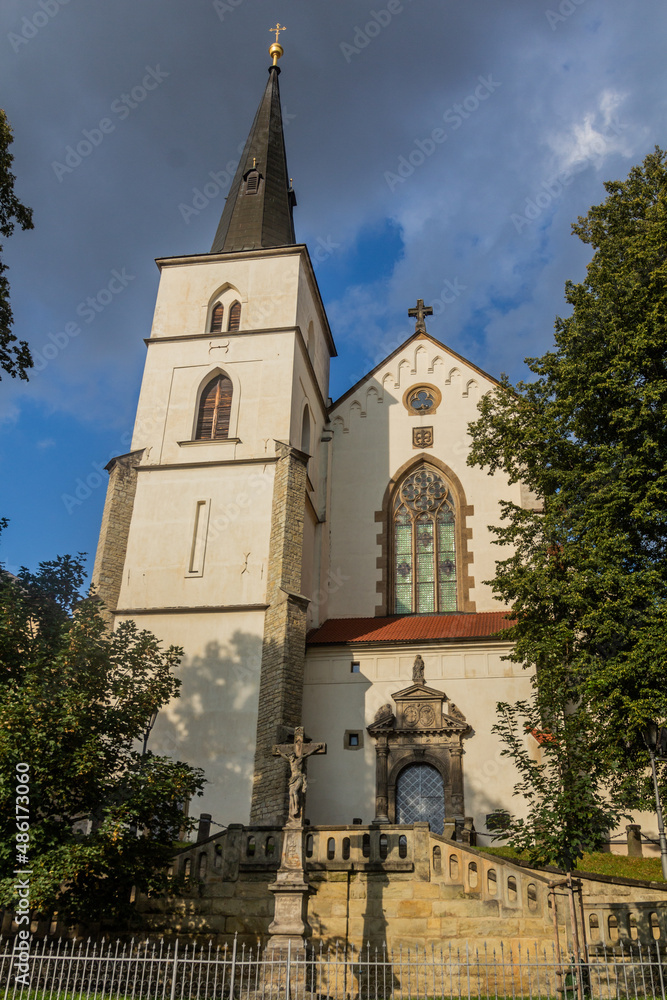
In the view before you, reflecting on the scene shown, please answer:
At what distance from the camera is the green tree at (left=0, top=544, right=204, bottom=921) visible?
39.2 feet

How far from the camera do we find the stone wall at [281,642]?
18.2 metres

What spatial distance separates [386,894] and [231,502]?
36.9 feet

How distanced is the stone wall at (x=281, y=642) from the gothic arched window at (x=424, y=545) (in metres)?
4.20

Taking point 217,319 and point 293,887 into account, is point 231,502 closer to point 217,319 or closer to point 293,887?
point 217,319

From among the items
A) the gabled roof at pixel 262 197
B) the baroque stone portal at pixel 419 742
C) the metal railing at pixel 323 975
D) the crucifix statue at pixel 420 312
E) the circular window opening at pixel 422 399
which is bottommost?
the metal railing at pixel 323 975

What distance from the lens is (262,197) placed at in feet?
95.5

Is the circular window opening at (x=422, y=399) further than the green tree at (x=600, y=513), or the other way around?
the circular window opening at (x=422, y=399)

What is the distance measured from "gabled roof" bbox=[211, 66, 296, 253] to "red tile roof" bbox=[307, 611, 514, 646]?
12.2m

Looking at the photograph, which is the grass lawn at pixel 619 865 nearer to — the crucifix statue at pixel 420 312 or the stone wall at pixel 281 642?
Result: the stone wall at pixel 281 642

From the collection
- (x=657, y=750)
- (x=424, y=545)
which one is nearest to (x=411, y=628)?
(x=424, y=545)

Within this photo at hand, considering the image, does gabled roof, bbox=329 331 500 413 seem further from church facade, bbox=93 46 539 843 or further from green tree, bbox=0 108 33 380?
green tree, bbox=0 108 33 380

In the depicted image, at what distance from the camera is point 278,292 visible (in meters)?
25.8

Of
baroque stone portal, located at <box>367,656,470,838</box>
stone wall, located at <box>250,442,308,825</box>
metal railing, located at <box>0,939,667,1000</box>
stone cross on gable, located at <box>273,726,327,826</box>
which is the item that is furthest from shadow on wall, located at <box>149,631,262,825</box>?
stone cross on gable, located at <box>273,726,327,826</box>

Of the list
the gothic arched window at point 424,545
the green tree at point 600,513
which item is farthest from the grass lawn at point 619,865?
the gothic arched window at point 424,545
